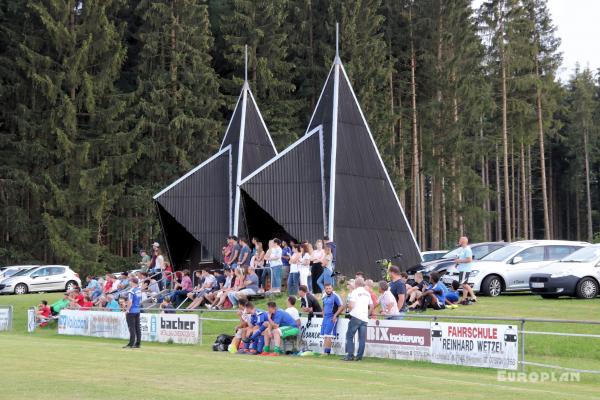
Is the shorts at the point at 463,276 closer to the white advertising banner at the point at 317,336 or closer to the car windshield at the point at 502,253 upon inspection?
the car windshield at the point at 502,253

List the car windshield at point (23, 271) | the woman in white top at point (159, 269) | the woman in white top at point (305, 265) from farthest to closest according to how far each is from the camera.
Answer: the car windshield at point (23, 271) < the woman in white top at point (159, 269) < the woman in white top at point (305, 265)

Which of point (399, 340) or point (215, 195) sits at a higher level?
point (215, 195)

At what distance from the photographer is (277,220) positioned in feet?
100

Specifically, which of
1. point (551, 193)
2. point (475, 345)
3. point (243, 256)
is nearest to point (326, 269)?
point (243, 256)

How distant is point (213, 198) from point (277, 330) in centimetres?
1599

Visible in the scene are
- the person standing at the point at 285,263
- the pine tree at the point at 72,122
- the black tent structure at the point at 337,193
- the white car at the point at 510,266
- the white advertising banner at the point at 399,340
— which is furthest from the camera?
the pine tree at the point at 72,122

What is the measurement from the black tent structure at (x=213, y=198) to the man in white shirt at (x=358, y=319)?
1534cm

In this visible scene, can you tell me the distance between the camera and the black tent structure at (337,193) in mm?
29922

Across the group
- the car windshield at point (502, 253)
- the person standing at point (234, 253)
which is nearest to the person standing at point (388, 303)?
the car windshield at point (502, 253)

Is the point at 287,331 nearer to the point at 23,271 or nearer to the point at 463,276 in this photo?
the point at 463,276

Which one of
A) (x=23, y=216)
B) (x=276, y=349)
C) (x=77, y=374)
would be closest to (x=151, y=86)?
(x=23, y=216)

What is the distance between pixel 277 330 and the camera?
1930 centimetres

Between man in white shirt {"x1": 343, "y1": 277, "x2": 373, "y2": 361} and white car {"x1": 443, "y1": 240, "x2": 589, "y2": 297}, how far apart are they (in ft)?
25.6

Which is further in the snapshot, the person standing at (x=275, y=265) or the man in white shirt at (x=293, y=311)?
the person standing at (x=275, y=265)
